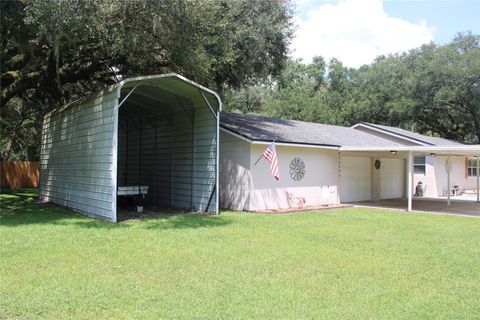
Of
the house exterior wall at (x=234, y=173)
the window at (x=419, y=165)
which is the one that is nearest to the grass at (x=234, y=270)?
the house exterior wall at (x=234, y=173)

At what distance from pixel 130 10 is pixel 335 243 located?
7.11 m

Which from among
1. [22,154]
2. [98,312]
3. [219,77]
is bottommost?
[98,312]

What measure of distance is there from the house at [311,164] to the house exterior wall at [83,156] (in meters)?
4.39

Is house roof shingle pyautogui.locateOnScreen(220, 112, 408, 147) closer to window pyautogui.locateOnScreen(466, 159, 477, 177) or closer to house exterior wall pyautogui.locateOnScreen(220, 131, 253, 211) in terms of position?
house exterior wall pyautogui.locateOnScreen(220, 131, 253, 211)

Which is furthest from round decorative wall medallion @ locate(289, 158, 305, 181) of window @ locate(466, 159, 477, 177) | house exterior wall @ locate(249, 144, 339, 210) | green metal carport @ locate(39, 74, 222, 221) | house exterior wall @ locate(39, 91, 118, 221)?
window @ locate(466, 159, 477, 177)

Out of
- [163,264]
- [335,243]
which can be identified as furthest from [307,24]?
[163,264]

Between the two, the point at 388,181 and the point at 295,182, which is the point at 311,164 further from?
the point at 388,181

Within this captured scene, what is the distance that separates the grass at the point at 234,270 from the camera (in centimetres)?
458

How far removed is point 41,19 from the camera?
9531mm

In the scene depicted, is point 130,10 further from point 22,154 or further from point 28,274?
point 22,154

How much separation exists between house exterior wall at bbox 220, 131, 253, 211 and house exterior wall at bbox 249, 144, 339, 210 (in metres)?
0.20

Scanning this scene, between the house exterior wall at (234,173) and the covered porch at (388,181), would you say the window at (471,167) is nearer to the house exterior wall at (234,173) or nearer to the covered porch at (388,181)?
the covered porch at (388,181)

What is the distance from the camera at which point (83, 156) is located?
12.5 metres

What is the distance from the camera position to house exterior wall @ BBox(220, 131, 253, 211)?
13969 millimetres
